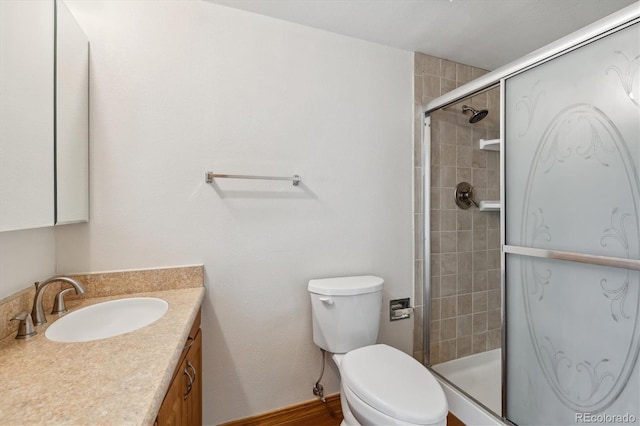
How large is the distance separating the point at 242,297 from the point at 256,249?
0.26 meters

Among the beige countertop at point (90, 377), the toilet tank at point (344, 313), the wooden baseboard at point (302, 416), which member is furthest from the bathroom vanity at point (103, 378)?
the toilet tank at point (344, 313)

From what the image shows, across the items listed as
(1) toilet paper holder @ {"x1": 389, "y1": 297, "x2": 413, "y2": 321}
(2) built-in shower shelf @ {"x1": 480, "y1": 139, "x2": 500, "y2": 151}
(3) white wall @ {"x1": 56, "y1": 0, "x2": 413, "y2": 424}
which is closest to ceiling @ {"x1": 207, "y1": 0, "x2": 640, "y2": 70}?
(3) white wall @ {"x1": 56, "y1": 0, "x2": 413, "y2": 424}

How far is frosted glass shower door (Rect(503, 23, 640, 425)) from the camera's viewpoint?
3.09 ft

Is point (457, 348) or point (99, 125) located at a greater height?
point (99, 125)

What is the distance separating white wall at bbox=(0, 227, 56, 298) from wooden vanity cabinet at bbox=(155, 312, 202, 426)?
62 cm

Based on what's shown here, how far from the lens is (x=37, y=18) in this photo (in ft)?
3.10

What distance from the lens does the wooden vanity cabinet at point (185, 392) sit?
792mm

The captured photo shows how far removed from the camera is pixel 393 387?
1113 mm

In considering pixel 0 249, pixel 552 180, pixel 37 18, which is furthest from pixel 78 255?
pixel 552 180

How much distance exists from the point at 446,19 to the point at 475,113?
66 centimetres

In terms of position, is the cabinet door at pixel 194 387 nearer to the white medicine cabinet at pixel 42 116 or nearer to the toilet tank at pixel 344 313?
the toilet tank at pixel 344 313

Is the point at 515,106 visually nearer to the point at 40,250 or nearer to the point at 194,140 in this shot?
the point at 194,140

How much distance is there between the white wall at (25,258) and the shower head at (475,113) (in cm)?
243

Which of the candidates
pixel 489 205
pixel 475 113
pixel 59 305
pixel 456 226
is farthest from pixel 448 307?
pixel 59 305
